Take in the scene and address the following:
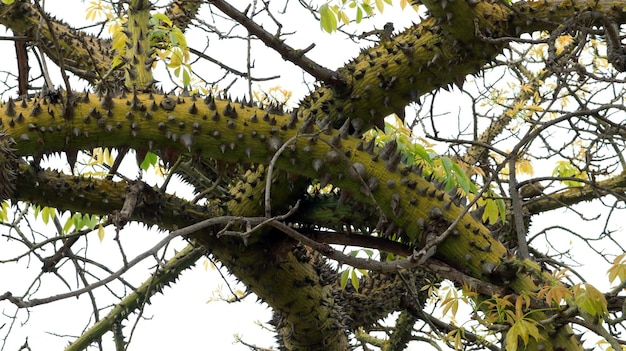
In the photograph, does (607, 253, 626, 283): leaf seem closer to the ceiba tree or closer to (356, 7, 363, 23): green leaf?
the ceiba tree

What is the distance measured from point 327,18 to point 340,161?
3.01 feet

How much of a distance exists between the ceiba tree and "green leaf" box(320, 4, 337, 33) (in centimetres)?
44

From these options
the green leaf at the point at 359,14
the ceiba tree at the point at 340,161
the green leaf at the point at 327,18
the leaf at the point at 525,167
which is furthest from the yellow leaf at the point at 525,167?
the ceiba tree at the point at 340,161

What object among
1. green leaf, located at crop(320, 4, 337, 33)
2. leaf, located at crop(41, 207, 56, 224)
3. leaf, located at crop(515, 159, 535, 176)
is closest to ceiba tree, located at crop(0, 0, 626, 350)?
green leaf, located at crop(320, 4, 337, 33)

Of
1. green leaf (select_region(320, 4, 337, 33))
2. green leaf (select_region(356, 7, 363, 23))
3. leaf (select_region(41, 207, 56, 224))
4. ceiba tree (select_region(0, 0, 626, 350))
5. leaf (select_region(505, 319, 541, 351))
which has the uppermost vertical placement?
green leaf (select_region(356, 7, 363, 23))

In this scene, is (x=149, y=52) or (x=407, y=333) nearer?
(x=149, y=52)

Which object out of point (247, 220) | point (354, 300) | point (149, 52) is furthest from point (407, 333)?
point (247, 220)

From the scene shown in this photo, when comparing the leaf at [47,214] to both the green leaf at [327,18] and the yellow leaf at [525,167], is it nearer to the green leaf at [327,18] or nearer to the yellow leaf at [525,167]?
the green leaf at [327,18]

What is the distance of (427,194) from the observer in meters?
2.39

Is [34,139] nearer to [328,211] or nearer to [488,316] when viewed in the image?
[328,211]

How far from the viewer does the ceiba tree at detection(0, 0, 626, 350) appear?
85.1 inches

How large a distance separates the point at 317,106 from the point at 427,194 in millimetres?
532

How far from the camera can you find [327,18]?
10.1 feet

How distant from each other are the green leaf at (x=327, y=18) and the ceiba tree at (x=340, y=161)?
436 mm
